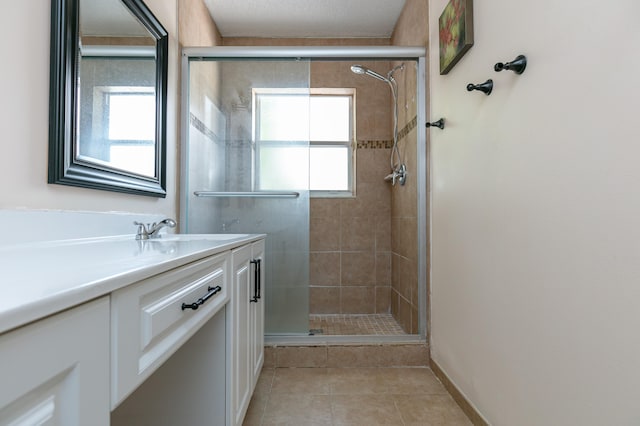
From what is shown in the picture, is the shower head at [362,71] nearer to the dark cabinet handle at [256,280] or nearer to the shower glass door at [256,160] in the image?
the shower glass door at [256,160]

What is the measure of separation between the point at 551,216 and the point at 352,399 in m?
1.31

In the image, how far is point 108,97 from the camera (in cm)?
140

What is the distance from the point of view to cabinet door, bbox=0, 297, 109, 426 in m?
0.33

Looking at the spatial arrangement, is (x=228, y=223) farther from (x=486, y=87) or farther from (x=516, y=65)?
(x=516, y=65)

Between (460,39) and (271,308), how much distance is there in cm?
182

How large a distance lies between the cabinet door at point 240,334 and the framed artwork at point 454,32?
4.36ft

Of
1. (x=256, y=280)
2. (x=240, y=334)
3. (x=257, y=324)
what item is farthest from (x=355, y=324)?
(x=240, y=334)

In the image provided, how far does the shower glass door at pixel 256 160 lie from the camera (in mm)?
2242

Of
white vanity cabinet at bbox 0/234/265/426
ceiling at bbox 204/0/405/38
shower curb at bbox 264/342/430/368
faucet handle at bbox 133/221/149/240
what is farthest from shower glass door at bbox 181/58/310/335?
white vanity cabinet at bbox 0/234/265/426

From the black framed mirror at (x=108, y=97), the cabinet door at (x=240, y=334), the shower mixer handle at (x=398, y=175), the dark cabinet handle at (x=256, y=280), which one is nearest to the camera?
the black framed mirror at (x=108, y=97)

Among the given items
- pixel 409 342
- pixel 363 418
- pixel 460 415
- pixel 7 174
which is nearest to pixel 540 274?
pixel 460 415

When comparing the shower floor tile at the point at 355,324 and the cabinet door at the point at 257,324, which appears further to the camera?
the shower floor tile at the point at 355,324

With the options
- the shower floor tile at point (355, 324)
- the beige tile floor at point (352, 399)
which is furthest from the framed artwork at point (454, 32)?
the shower floor tile at point (355, 324)

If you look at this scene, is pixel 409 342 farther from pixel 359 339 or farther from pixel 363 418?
pixel 363 418
